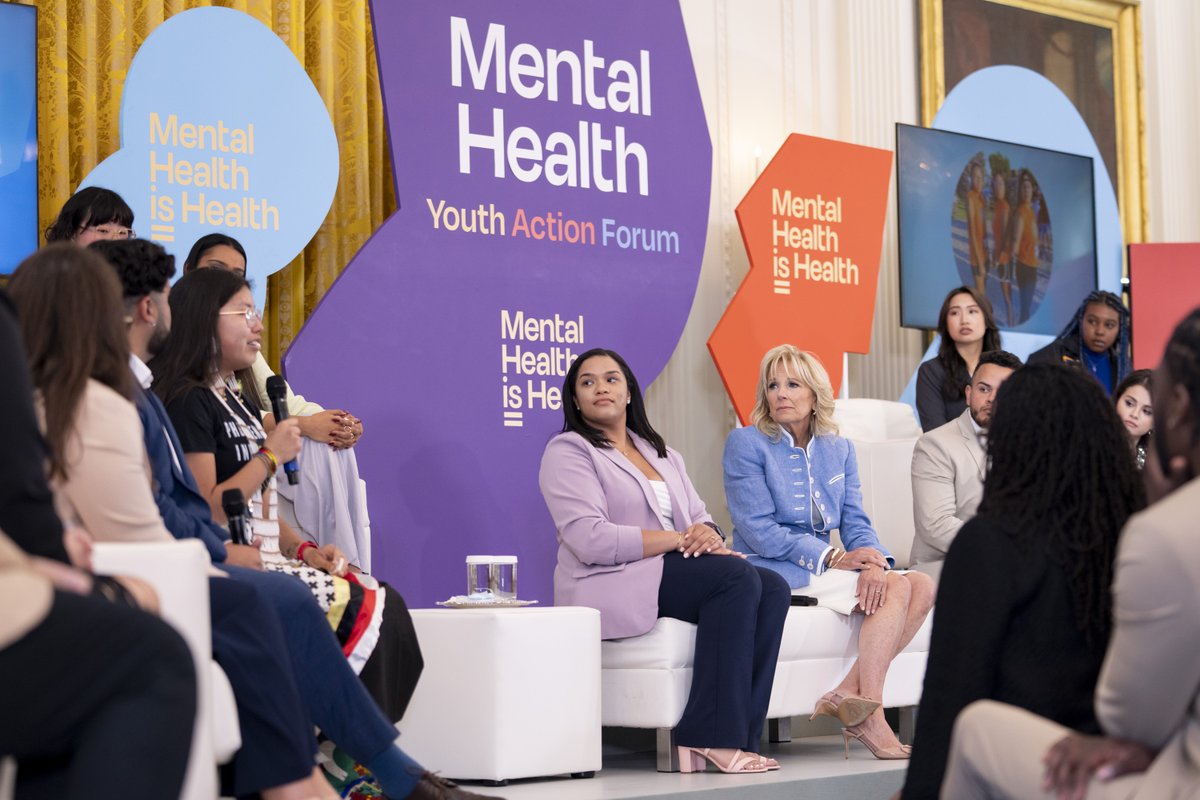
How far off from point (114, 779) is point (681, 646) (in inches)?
103

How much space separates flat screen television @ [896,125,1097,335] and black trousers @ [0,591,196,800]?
5.36 meters


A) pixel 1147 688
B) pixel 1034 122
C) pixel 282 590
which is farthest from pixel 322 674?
pixel 1034 122

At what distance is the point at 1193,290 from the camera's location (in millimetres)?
7145

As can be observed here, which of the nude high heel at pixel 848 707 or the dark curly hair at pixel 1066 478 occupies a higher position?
the dark curly hair at pixel 1066 478

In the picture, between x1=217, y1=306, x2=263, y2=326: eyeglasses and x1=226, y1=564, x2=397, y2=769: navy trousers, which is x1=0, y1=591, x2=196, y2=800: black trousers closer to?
x1=226, y1=564, x2=397, y2=769: navy trousers

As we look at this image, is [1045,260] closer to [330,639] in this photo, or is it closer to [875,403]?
[875,403]

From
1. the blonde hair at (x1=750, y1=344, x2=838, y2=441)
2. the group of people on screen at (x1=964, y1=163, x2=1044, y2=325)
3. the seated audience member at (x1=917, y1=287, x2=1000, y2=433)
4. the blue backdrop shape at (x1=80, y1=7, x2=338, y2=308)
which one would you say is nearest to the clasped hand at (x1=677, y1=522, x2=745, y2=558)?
the blonde hair at (x1=750, y1=344, x2=838, y2=441)

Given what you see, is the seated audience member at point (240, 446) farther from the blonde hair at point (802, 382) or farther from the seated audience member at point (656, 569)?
the blonde hair at point (802, 382)

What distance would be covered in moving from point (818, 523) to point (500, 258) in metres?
1.51

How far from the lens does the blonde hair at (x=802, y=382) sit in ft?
15.6

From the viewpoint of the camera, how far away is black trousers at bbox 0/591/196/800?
158cm

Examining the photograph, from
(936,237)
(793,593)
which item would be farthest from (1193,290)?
(793,593)

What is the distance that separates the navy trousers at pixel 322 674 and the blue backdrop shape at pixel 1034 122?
5.08 metres

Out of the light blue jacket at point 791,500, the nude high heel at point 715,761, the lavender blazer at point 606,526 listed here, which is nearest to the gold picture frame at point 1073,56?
the light blue jacket at point 791,500
